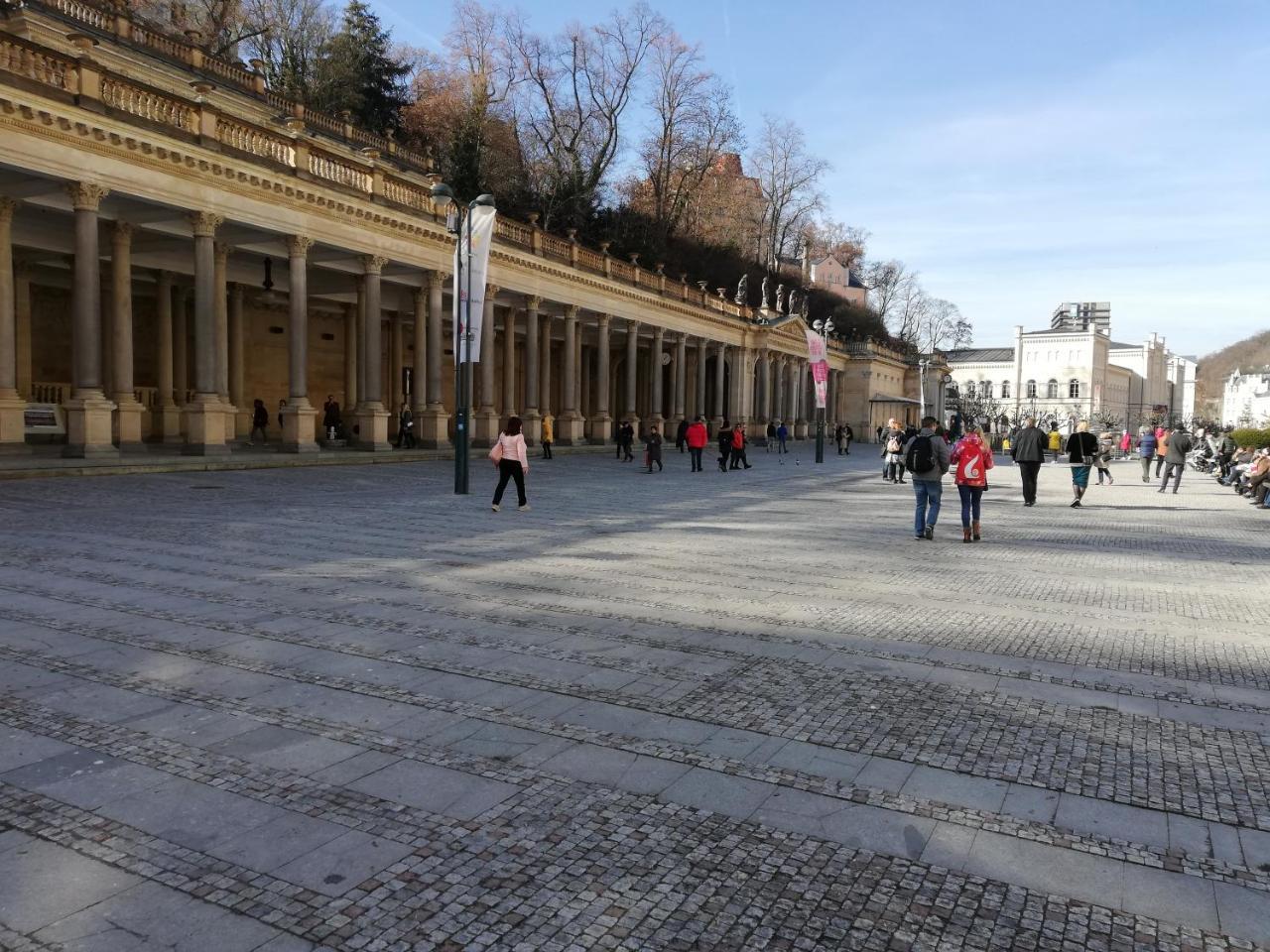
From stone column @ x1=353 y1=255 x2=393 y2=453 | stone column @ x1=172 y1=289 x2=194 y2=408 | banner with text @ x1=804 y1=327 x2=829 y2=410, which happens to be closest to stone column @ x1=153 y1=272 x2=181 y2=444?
stone column @ x1=172 y1=289 x2=194 y2=408

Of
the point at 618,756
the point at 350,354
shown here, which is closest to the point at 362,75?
the point at 350,354

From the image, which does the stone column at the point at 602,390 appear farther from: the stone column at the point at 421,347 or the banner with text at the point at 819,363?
the banner with text at the point at 819,363

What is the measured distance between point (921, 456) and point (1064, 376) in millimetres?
121132

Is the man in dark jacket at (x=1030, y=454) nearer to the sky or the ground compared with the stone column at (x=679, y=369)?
nearer to the ground

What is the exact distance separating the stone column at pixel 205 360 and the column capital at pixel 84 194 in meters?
2.47

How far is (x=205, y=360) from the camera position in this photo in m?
21.3

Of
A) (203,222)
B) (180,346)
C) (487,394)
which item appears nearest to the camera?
(203,222)

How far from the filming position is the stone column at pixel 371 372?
26.1 metres

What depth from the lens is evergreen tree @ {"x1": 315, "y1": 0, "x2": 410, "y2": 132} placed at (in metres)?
41.5

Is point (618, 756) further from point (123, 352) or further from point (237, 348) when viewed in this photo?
point (237, 348)

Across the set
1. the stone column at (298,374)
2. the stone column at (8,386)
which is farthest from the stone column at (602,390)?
the stone column at (8,386)

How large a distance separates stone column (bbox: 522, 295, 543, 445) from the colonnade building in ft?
0.42

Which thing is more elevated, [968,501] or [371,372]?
[371,372]

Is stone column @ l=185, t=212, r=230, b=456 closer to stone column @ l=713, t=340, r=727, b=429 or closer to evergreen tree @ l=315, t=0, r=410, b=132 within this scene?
evergreen tree @ l=315, t=0, r=410, b=132
